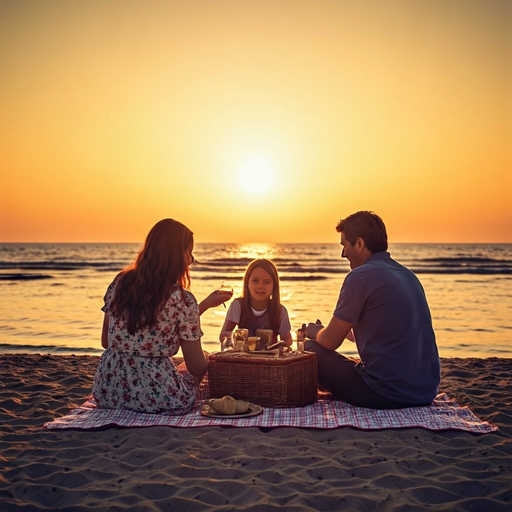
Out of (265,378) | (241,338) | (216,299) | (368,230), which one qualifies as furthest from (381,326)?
(216,299)

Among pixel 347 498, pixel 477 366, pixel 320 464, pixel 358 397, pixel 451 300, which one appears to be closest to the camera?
pixel 347 498

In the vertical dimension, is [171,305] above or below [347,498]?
above

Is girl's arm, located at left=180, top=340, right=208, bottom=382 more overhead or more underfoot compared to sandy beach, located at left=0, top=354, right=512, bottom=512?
more overhead

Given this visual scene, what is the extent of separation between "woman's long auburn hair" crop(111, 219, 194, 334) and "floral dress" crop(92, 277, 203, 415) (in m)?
0.08

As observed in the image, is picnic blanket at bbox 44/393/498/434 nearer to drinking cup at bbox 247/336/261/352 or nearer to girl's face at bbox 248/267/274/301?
drinking cup at bbox 247/336/261/352

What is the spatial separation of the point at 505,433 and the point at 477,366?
2.97 m

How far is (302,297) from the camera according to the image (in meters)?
17.7

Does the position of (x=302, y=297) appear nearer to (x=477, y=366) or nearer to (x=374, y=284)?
(x=477, y=366)

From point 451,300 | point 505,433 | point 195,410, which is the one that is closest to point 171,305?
point 195,410

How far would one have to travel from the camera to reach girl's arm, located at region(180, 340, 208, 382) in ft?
16.4

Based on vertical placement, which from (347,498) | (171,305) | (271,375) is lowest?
(347,498)

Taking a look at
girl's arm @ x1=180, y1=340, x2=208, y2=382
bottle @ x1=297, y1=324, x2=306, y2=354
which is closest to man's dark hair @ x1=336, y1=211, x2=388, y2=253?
bottle @ x1=297, y1=324, x2=306, y2=354

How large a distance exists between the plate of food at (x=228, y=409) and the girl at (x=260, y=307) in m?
1.35

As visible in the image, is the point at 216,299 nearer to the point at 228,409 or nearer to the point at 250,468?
the point at 228,409
